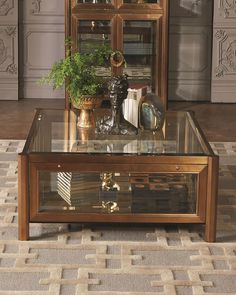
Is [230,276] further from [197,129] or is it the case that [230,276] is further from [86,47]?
[86,47]

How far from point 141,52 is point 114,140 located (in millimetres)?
2278

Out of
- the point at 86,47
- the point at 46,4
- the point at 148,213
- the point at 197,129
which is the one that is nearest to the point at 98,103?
the point at 197,129

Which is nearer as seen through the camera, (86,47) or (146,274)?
(146,274)

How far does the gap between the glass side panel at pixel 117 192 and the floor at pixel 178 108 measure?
1.53 meters

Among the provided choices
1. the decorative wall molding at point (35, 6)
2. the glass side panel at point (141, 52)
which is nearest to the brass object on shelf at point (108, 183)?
the glass side panel at point (141, 52)

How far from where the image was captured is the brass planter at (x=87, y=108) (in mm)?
3209

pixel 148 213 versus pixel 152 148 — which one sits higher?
pixel 152 148

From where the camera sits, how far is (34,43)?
5520 mm

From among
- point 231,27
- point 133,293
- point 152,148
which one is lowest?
point 133,293

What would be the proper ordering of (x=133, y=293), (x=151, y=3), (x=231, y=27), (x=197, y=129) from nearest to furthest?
1. (x=133, y=293)
2. (x=197, y=129)
3. (x=151, y=3)
4. (x=231, y=27)

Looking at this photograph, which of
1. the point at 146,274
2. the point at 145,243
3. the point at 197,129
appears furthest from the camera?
the point at 197,129

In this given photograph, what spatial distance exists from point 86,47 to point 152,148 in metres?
2.33

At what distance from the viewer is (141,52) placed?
514 centimetres

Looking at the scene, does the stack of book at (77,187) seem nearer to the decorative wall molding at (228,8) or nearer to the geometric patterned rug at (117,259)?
the geometric patterned rug at (117,259)
